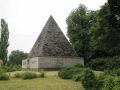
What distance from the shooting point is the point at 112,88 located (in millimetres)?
15594

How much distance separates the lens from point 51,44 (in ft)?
141

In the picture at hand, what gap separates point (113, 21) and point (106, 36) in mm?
2905

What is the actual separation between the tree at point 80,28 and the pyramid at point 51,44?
588 inches

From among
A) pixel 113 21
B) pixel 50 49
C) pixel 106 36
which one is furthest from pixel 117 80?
pixel 50 49

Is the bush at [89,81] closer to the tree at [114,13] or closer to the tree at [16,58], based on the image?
A: the tree at [114,13]

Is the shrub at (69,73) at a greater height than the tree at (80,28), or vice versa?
the tree at (80,28)

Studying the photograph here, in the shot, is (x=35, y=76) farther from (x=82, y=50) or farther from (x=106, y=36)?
(x=82, y=50)

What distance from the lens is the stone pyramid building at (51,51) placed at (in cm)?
4222

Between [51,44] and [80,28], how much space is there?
64.5ft

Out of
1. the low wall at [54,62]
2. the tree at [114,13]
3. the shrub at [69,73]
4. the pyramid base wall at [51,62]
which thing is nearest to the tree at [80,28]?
the pyramid base wall at [51,62]

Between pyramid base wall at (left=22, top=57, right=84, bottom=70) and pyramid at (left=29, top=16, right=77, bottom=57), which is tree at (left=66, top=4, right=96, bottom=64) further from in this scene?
pyramid base wall at (left=22, top=57, right=84, bottom=70)

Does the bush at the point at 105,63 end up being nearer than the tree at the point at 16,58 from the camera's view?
Yes

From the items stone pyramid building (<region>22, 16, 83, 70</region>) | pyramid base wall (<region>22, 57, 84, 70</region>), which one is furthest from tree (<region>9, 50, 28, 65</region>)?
pyramid base wall (<region>22, 57, 84, 70</region>)

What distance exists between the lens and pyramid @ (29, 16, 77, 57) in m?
42.6
